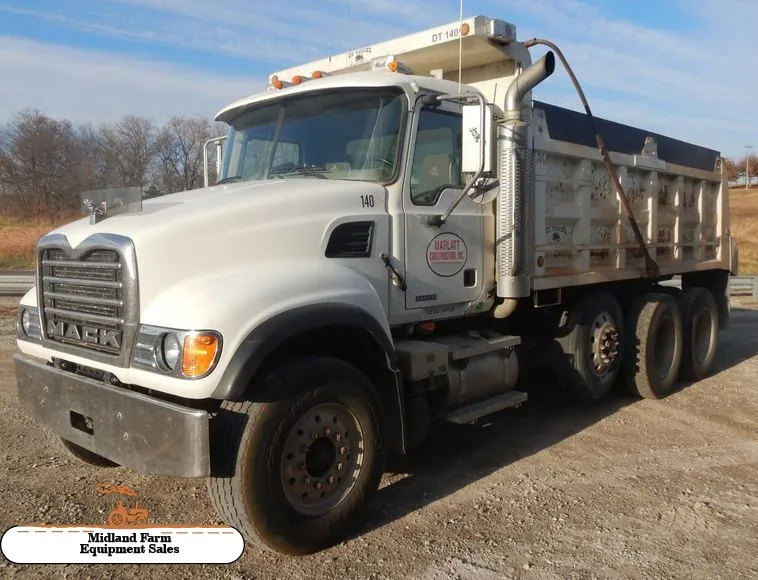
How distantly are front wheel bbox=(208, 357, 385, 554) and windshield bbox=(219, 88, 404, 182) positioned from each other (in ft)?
4.90

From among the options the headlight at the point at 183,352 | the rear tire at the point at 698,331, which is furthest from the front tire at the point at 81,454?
the rear tire at the point at 698,331

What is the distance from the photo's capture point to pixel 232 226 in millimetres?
3693

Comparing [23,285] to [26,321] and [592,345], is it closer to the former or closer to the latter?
[26,321]

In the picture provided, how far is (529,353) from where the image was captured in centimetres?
Answer: 629

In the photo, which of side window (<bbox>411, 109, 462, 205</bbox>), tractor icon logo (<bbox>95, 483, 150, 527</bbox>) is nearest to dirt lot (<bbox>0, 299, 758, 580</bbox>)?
tractor icon logo (<bbox>95, 483, 150, 527</bbox>)

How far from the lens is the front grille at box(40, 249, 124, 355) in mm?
3473

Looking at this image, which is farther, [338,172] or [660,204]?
[660,204]

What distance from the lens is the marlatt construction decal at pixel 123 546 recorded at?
11.3ft

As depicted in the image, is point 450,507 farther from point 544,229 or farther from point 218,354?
point 544,229

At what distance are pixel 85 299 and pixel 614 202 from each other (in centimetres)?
510

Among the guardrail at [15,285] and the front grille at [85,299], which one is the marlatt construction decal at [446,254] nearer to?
the front grille at [85,299]

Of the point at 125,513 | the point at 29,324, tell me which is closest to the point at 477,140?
the point at 29,324

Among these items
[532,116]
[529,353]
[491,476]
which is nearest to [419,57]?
[532,116]

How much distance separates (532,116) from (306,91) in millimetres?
1945
